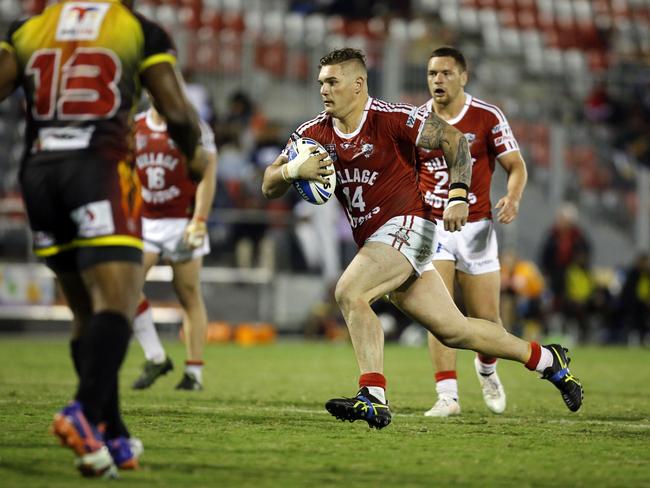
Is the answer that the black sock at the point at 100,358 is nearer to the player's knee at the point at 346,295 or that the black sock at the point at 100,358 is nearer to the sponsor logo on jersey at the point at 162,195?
the player's knee at the point at 346,295

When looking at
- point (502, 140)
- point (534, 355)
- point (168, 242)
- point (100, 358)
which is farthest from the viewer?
point (168, 242)

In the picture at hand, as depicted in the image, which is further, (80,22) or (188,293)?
(188,293)

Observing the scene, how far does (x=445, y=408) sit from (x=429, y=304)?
1.33 metres

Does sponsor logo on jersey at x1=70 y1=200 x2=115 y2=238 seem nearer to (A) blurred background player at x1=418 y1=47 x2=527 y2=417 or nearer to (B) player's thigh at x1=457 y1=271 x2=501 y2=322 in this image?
(A) blurred background player at x1=418 y1=47 x2=527 y2=417

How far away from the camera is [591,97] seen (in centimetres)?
2430

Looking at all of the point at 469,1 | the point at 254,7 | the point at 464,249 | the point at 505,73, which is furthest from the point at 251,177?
the point at 464,249

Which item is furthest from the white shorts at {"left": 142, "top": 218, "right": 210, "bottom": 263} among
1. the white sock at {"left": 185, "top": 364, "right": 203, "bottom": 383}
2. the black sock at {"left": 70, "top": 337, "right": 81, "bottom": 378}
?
the black sock at {"left": 70, "top": 337, "right": 81, "bottom": 378}

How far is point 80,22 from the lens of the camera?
525 centimetres

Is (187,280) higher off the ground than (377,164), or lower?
lower

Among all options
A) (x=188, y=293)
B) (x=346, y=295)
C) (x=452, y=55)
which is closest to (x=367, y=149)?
(x=346, y=295)

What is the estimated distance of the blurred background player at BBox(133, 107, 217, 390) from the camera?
10320 mm

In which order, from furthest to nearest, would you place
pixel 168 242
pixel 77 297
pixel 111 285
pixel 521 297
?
pixel 521 297 → pixel 168 242 → pixel 77 297 → pixel 111 285

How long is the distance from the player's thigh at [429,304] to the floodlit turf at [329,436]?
630 millimetres

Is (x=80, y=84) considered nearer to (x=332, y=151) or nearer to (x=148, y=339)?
(x=332, y=151)
